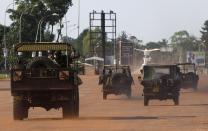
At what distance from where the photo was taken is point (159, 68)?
3709 cm

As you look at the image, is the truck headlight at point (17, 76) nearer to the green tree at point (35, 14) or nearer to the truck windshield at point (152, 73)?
the truck windshield at point (152, 73)

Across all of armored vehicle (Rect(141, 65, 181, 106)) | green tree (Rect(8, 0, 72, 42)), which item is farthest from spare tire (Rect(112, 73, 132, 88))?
green tree (Rect(8, 0, 72, 42))

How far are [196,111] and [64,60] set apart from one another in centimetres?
605

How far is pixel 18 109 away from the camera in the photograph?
25906mm

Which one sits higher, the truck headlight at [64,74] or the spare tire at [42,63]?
the spare tire at [42,63]

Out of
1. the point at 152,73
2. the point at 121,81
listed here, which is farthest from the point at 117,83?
the point at 152,73

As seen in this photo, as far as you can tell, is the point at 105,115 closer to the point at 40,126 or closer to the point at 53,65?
the point at 53,65

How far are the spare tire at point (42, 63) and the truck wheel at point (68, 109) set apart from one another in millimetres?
1295

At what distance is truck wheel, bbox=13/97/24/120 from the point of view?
25.8 meters

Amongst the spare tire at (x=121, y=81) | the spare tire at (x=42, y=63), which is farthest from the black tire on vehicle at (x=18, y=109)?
the spare tire at (x=121, y=81)

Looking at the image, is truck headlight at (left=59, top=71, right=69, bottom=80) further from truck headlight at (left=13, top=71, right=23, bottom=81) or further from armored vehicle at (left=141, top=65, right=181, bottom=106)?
armored vehicle at (left=141, top=65, right=181, bottom=106)

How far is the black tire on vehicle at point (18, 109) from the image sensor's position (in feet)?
84.6

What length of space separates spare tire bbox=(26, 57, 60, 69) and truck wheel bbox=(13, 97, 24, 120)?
1.14 meters

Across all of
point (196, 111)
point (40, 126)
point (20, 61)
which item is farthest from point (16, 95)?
point (196, 111)
